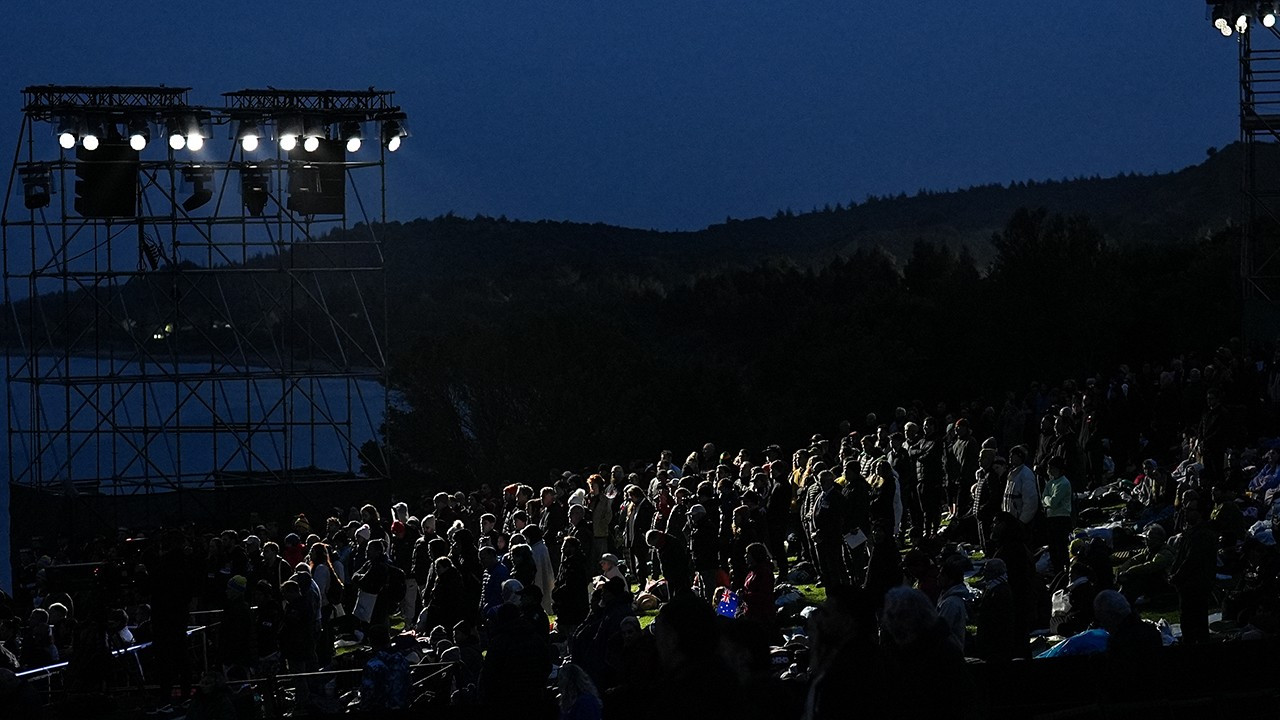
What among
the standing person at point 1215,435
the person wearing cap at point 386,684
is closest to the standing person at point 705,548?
the person wearing cap at point 386,684

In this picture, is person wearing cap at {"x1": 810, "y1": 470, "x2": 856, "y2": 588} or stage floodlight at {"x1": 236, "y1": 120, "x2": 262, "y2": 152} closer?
person wearing cap at {"x1": 810, "y1": 470, "x2": 856, "y2": 588}

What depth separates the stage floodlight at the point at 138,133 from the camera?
2786 cm

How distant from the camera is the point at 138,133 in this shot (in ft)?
Answer: 91.6

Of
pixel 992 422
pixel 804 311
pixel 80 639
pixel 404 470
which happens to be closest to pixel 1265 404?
pixel 992 422

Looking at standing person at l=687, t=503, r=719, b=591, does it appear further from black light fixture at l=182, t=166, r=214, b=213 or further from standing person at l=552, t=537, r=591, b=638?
black light fixture at l=182, t=166, r=214, b=213

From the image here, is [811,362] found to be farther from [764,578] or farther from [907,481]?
[764,578]

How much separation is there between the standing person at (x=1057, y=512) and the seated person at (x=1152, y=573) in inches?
22.6

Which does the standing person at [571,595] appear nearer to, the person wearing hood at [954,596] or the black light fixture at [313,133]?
the person wearing hood at [954,596]

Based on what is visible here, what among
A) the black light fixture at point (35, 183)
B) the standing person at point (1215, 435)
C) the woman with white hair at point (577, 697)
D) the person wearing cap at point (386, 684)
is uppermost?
the black light fixture at point (35, 183)

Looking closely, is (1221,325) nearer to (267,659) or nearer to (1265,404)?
(1265,404)

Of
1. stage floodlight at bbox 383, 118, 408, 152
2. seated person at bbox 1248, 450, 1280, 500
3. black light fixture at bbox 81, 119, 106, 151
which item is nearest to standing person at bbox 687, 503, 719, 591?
seated person at bbox 1248, 450, 1280, 500

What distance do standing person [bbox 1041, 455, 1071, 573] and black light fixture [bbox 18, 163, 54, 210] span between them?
2112cm

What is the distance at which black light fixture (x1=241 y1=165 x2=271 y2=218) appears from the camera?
101 ft

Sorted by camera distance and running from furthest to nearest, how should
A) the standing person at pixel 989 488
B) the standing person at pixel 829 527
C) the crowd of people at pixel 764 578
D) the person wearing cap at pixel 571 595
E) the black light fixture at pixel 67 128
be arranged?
the black light fixture at pixel 67 128 < the standing person at pixel 989 488 < the standing person at pixel 829 527 < the person wearing cap at pixel 571 595 < the crowd of people at pixel 764 578
